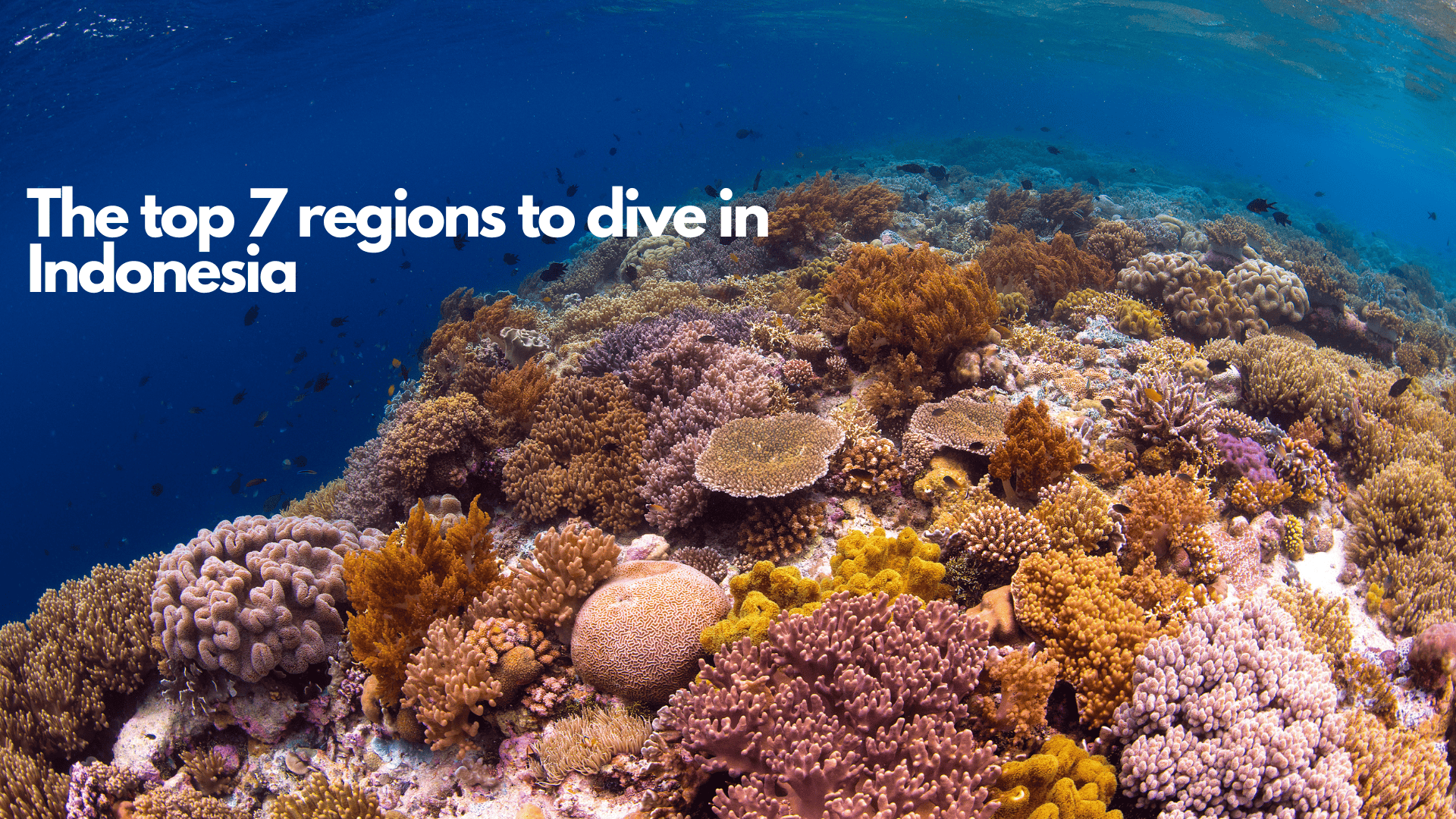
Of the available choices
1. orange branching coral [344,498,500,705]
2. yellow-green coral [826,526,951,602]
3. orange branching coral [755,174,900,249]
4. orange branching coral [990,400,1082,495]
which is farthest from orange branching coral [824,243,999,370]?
orange branching coral [755,174,900,249]

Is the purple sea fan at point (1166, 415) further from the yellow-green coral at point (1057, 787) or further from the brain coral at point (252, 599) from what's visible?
the brain coral at point (252, 599)

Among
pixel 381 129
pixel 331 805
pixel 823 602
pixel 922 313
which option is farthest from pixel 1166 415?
pixel 381 129

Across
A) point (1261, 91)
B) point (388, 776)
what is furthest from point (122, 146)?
point (1261, 91)

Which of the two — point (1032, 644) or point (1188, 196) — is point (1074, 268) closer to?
point (1032, 644)

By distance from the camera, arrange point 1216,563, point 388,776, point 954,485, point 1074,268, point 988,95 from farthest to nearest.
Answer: point 988,95, point 1074,268, point 954,485, point 1216,563, point 388,776

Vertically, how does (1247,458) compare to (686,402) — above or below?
below

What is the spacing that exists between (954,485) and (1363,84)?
64.1m

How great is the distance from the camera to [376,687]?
4.79 meters

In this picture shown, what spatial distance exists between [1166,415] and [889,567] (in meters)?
4.27

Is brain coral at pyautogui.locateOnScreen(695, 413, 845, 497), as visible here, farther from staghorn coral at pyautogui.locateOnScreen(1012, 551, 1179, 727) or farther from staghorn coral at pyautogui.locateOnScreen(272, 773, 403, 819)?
staghorn coral at pyautogui.locateOnScreen(272, 773, 403, 819)

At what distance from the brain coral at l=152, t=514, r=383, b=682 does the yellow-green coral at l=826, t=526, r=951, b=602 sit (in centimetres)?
456

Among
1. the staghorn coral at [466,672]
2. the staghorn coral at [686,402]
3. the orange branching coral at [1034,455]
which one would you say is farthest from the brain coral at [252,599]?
the orange branching coral at [1034,455]

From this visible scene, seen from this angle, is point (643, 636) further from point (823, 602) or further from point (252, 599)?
point (252, 599)

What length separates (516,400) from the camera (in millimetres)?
8859
